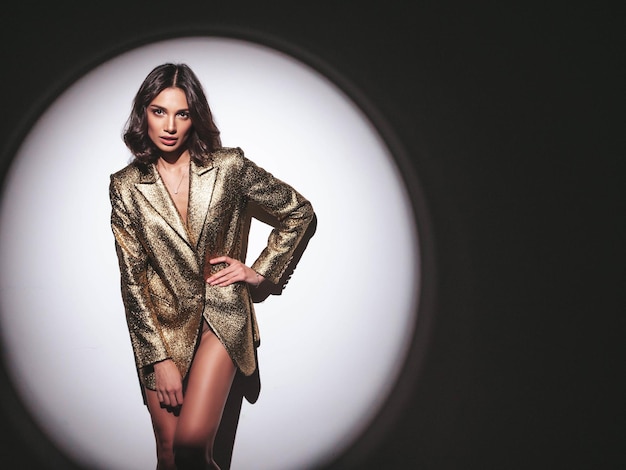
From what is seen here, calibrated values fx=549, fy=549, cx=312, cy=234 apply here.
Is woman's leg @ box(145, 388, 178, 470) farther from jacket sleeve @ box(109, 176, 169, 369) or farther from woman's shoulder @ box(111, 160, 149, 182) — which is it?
woman's shoulder @ box(111, 160, 149, 182)

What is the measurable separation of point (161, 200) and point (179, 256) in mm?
165

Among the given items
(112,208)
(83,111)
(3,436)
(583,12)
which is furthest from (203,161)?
(583,12)

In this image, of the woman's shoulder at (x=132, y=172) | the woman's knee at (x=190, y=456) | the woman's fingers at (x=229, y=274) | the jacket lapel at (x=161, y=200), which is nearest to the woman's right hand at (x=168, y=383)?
the woman's knee at (x=190, y=456)

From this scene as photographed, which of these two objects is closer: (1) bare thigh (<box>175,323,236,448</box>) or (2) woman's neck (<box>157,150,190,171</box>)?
(1) bare thigh (<box>175,323,236,448</box>)

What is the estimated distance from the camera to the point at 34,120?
1747 millimetres

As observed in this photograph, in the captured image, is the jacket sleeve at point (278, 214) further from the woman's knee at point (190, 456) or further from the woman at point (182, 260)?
the woman's knee at point (190, 456)

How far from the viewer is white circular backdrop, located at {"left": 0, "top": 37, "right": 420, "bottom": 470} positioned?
174cm

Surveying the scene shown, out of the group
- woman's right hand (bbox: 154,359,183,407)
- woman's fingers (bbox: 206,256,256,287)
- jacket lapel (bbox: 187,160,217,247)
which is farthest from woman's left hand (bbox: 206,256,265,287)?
woman's right hand (bbox: 154,359,183,407)

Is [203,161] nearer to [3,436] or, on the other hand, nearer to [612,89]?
[3,436]

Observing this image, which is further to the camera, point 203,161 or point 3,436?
point 3,436

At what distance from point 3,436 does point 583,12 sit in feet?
7.64

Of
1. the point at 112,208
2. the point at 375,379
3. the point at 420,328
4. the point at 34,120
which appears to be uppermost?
the point at 34,120

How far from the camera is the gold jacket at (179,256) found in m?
1.54

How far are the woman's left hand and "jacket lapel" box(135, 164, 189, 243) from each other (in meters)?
0.13
